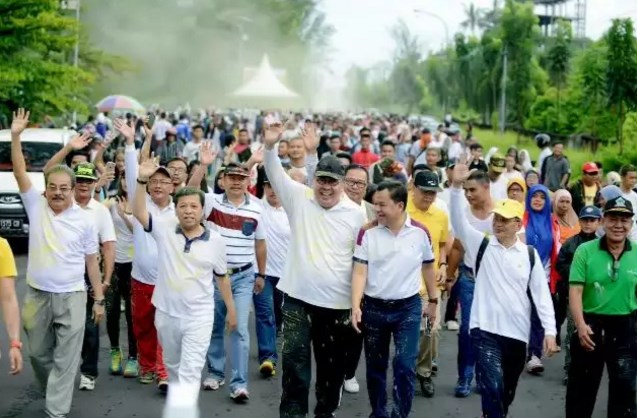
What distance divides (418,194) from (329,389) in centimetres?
191

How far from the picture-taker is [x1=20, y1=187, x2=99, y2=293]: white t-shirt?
24.3 feet

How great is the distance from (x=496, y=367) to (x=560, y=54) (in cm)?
3943

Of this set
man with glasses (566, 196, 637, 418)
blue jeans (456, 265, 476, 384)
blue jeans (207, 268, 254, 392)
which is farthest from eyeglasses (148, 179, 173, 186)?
man with glasses (566, 196, 637, 418)

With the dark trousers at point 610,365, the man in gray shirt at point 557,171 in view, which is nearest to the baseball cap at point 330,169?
the dark trousers at point 610,365

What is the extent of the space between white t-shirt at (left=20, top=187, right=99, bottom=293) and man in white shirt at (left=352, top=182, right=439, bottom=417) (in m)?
2.14

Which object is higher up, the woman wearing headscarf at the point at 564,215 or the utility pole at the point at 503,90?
the utility pole at the point at 503,90

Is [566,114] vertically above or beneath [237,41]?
beneath

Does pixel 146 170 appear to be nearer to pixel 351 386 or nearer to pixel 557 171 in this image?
pixel 351 386

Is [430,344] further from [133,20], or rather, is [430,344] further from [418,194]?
[133,20]

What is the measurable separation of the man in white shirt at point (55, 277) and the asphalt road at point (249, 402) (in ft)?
1.74

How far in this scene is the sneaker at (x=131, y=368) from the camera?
8.99 m

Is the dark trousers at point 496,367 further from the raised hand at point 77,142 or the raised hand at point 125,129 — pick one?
the raised hand at point 77,142

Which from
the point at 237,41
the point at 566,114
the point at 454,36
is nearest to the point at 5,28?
the point at 566,114

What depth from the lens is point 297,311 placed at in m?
7.00
